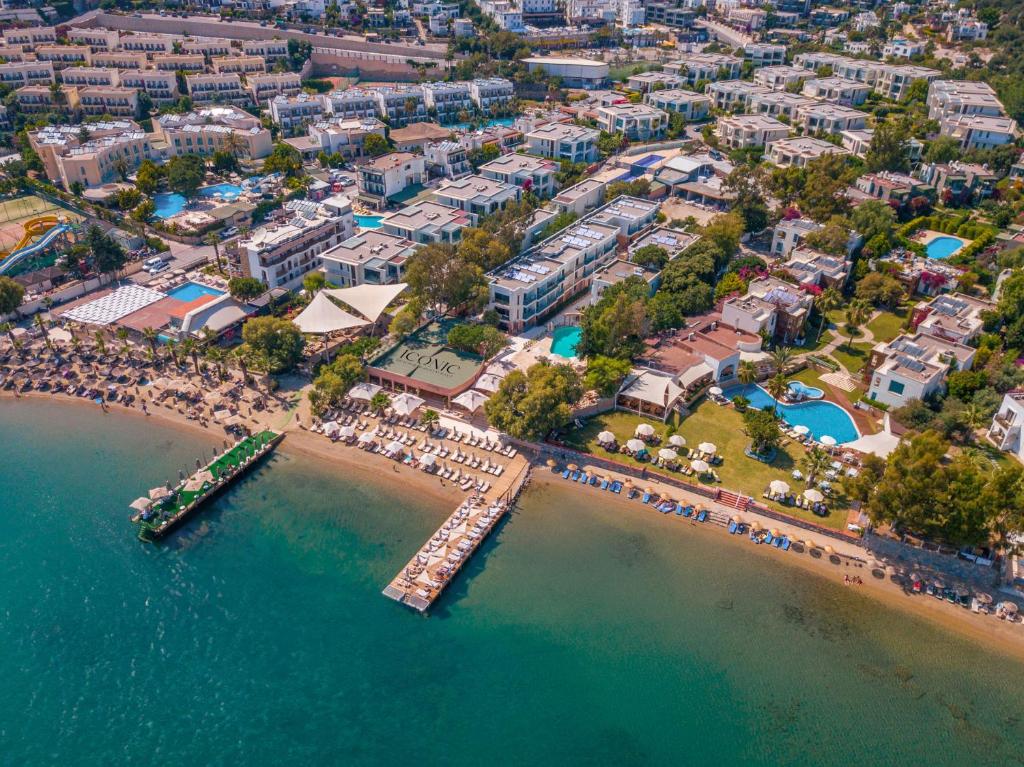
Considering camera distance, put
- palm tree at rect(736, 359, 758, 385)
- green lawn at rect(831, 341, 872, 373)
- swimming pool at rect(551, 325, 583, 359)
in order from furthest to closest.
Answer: swimming pool at rect(551, 325, 583, 359), green lawn at rect(831, 341, 872, 373), palm tree at rect(736, 359, 758, 385)

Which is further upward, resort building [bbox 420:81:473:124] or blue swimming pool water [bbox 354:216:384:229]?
resort building [bbox 420:81:473:124]

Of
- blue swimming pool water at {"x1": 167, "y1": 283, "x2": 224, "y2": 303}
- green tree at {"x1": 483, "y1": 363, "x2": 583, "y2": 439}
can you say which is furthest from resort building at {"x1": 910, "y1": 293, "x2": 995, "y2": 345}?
blue swimming pool water at {"x1": 167, "y1": 283, "x2": 224, "y2": 303}

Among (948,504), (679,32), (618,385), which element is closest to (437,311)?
(618,385)

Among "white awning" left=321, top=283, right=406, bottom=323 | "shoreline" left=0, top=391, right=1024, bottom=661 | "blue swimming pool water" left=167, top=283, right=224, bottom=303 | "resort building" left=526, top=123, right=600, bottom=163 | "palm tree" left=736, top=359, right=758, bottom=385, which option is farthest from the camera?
"resort building" left=526, top=123, right=600, bottom=163

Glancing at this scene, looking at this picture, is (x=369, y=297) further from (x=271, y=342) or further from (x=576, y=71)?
(x=576, y=71)

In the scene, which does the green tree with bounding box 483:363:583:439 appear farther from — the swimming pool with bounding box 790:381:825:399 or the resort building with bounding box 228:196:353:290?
the resort building with bounding box 228:196:353:290

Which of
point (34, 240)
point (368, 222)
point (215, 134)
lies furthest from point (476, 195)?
point (34, 240)

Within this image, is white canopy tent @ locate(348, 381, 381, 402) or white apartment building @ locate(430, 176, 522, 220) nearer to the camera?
white canopy tent @ locate(348, 381, 381, 402)
